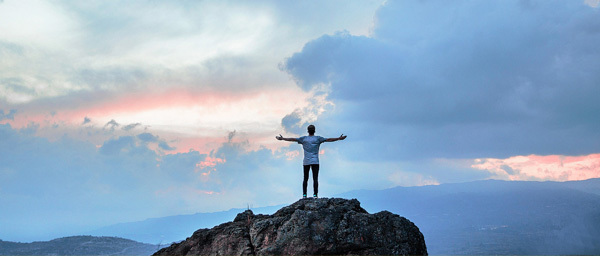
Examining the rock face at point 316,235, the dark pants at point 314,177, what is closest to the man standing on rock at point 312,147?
→ the dark pants at point 314,177

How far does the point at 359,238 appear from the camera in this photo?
22469 mm

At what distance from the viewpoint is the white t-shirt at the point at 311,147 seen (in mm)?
26016

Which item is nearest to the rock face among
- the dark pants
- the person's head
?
the dark pants

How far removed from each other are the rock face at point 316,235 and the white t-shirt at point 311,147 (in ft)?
8.05

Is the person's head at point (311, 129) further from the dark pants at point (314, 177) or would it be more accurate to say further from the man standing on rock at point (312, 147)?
the dark pants at point (314, 177)

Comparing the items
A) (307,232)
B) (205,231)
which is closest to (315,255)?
(307,232)

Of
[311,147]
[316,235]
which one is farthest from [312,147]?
[316,235]

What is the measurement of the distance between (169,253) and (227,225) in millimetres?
3333

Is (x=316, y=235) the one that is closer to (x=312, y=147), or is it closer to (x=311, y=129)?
(x=312, y=147)

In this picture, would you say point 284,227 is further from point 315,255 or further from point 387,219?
point 387,219

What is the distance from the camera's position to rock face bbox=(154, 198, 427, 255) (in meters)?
22.2

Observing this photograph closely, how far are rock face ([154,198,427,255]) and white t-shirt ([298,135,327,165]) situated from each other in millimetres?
2455

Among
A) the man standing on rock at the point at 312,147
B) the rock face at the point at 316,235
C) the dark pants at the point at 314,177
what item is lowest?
the rock face at the point at 316,235

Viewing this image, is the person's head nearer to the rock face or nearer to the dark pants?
the dark pants
